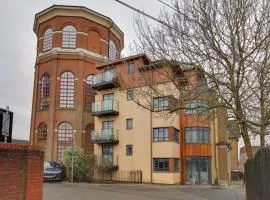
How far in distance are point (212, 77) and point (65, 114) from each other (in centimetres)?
3112

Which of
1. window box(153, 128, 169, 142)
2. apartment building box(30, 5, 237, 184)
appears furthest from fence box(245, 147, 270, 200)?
window box(153, 128, 169, 142)

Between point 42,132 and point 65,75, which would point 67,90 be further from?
point 42,132

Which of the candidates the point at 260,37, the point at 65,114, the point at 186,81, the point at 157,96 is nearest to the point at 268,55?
the point at 260,37

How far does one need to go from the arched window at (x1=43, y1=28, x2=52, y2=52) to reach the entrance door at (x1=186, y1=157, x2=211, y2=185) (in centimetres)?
2080

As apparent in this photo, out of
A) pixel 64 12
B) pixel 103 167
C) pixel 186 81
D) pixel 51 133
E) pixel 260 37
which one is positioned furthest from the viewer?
pixel 64 12

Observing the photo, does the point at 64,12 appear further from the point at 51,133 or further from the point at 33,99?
the point at 51,133

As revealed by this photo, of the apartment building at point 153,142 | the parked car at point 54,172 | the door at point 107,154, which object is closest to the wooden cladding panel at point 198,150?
the apartment building at point 153,142

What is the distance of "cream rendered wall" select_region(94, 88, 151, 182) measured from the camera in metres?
31.9

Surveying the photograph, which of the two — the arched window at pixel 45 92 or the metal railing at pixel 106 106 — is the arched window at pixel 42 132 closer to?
the arched window at pixel 45 92

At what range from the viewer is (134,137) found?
32938 millimetres

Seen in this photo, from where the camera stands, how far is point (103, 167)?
1292 inches

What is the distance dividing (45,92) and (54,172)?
14.0 meters

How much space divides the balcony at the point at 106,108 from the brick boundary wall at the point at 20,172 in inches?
1013

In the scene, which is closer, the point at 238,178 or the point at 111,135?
the point at 111,135
